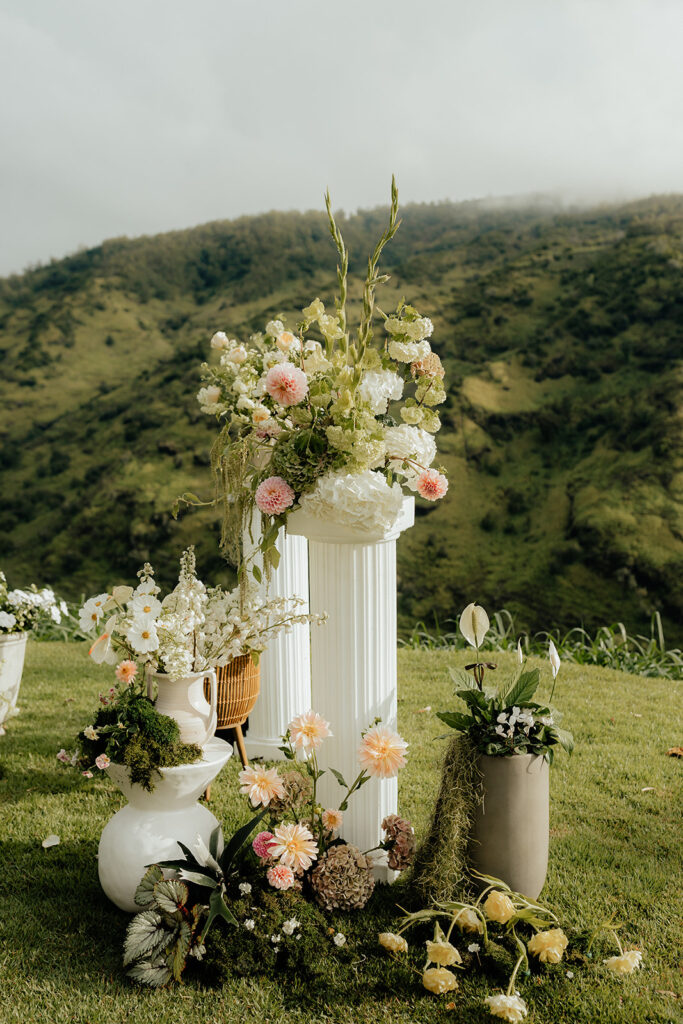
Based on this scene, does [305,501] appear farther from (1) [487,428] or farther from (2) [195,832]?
(1) [487,428]

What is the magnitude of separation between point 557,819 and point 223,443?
7.69 ft

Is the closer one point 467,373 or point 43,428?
point 467,373

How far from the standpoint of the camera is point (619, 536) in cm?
1505

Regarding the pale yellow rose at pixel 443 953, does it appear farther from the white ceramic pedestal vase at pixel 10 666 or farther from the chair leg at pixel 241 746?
the white ceramic pedestal vase at pixel 10 666

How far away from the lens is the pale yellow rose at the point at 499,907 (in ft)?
8.11

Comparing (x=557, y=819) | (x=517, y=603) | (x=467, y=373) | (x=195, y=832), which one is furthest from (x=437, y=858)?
(x=467, y=373)

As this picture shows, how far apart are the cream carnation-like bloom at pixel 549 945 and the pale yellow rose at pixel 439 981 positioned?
12.0 inches

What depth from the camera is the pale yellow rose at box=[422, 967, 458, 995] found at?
7.58 ft

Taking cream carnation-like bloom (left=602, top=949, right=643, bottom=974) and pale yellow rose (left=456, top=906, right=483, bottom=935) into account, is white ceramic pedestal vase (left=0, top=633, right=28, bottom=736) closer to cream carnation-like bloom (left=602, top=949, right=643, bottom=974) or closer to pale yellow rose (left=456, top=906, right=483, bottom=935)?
pale yellow rose (left=456, top=906, right=483, bottom=935)

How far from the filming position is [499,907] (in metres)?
2.47

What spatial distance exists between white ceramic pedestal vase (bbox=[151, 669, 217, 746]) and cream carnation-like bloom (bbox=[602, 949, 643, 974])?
61.7 inches

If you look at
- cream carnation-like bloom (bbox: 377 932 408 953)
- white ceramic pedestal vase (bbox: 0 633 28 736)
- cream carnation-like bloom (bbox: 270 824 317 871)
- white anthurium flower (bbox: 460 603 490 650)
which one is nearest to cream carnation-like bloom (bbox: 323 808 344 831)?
cream carnation-like bloom (bbox: 270 824 317 871)

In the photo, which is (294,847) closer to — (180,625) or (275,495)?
(180,625)

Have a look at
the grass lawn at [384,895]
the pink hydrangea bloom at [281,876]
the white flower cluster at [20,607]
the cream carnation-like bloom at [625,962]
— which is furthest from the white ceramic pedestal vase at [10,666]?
the cream carnation-like bloom at [625,962]
